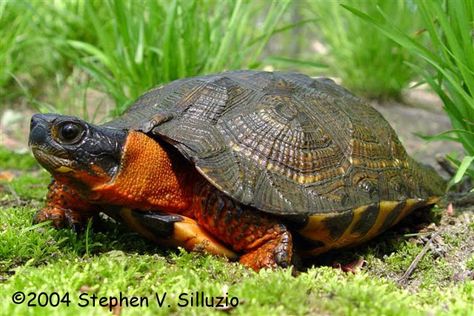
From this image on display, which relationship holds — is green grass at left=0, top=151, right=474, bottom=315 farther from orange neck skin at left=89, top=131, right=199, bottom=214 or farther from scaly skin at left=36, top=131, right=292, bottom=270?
orange neck skin at left=89, top=131, right=199, bottom=214

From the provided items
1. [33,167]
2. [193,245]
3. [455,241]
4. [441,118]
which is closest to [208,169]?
[193,245]

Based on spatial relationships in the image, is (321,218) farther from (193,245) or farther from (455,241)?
(455,241)

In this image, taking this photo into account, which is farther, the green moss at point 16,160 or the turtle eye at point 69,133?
the green moss at point 16,160

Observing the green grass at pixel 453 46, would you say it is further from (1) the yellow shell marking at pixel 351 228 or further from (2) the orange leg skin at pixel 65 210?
(2) the orange leg skin at pixel 65 210

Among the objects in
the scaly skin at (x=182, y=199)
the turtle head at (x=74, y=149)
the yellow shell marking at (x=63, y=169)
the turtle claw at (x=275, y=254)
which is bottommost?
the turtle claw at (x=275, y=254)

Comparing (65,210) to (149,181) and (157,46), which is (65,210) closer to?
(149,181)

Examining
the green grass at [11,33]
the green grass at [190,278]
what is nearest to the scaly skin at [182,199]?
the green grass at [190,278]
